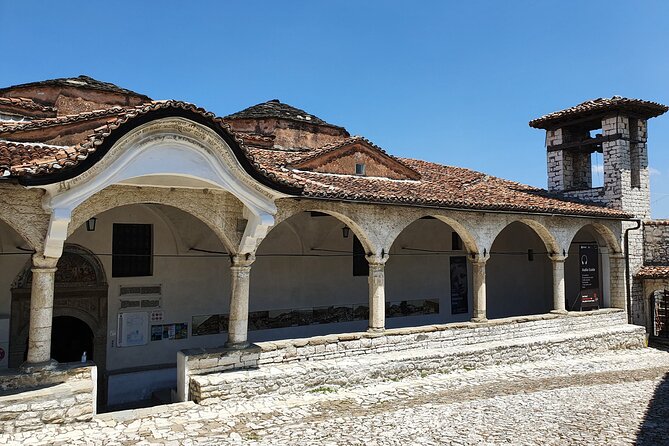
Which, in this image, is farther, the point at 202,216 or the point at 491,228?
the point at 491,228

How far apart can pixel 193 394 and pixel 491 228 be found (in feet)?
22.7

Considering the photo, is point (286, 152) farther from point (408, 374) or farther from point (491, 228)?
point (408, 374)

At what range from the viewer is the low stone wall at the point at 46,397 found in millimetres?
5555

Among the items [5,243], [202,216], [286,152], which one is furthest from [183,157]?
[286,152]

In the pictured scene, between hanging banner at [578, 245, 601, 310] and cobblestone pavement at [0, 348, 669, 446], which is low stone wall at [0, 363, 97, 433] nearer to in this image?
cobblestone pavement at [0, 348, 669, 446]

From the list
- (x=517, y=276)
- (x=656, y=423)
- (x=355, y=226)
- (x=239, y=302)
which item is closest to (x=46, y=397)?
(x=239, y=302)

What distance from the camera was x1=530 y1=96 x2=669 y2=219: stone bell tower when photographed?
1365 cm

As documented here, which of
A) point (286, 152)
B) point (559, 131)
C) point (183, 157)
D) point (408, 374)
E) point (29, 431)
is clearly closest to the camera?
point (29, 431)

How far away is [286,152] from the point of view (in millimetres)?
12273

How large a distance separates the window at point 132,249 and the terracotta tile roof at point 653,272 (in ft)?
40.8

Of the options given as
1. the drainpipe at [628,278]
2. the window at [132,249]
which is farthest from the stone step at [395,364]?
the window at [132,249]

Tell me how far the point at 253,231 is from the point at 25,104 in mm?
5549

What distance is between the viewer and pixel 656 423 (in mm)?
6727

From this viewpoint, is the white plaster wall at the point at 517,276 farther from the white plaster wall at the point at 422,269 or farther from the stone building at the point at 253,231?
the white plaster wall at the point at 422,269
